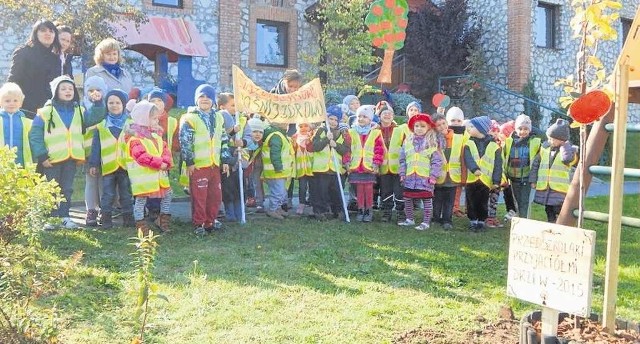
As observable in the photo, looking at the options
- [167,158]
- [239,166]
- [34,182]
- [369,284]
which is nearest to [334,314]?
[369,284]

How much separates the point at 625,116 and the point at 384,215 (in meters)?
5.57

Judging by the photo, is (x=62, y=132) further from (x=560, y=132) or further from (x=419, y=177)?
(x=560, y=132)

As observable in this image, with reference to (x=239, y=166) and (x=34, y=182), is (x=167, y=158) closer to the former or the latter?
(x=239, y=166)

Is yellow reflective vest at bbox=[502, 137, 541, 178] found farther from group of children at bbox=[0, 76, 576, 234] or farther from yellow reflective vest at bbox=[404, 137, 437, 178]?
yellow reflective vest at bbox=[404, 137, 437, 178]

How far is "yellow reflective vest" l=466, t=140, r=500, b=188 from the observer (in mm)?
8047

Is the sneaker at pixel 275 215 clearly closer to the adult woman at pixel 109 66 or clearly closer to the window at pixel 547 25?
the adult woman at pixel 109 66

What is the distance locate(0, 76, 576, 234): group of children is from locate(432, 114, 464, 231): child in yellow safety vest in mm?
14

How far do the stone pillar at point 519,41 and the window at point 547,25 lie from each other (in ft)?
4.25

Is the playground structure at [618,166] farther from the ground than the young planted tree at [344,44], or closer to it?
closer to it

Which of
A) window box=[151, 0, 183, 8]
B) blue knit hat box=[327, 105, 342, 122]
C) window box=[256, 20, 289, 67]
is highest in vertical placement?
window box=[151, 0, 183, 8]

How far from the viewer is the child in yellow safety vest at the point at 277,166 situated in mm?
8438

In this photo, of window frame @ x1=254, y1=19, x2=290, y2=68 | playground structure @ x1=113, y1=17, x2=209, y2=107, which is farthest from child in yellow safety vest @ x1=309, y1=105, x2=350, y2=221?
window frame @ x1=254, y1=19, x2=290, y2=68

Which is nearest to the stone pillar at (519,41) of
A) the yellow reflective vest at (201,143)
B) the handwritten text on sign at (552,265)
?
the yellow reflective vest at (201,143)

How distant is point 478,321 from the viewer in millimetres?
4180
